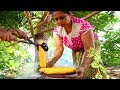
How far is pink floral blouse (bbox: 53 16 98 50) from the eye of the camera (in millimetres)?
3807

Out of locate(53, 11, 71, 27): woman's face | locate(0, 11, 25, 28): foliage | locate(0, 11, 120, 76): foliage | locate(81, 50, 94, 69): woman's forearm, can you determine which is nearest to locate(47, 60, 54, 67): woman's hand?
locate(0, 11, 120, 76): foliage

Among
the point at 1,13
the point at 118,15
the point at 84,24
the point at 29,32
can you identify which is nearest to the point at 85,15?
the point at 84,24

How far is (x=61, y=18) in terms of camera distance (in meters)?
A: 3.83

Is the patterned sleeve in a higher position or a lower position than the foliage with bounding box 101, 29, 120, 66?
higher

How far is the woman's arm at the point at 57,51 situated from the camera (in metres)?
3.79

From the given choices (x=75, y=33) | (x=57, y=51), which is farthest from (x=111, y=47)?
(x=57, y=51)

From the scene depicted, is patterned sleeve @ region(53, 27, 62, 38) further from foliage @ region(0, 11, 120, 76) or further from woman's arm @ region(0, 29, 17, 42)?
woman's arm @ region(0, 29, 17, 42)

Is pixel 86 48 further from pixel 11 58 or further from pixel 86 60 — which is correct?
pixel 11 58

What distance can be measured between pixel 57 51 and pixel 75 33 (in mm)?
303

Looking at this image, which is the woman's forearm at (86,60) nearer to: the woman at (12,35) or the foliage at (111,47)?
the foliage at (111,47)

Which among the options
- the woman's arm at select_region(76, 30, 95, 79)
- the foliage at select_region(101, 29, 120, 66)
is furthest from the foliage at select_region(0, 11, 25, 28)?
the foliage at select_region(101, 29, 120, 66)

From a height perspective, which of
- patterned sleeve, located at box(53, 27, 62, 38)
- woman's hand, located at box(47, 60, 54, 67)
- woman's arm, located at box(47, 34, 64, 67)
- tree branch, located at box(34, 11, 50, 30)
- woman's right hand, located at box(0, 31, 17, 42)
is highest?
tree branch, located at box(34, 11, 50, 30)

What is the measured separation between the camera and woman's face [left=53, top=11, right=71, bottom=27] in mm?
3834
